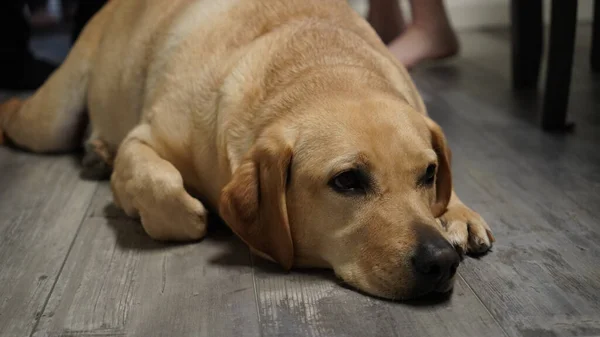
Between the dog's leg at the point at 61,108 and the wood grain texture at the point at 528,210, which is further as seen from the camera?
the dog's leg at the point at 61,108

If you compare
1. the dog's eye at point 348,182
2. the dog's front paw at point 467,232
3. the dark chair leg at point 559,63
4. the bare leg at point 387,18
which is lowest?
the bare leg at point 387,18

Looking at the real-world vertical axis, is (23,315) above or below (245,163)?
below

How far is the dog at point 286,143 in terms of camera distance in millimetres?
1598

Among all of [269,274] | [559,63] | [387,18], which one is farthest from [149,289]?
[387,18]

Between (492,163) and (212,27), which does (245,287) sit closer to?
(212,27)

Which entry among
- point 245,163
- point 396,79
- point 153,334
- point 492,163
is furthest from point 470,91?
point 153,334

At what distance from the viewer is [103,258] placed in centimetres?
188

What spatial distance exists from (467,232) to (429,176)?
0.23 meters

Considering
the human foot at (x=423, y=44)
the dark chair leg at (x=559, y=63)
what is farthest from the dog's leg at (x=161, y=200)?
the human foot at (x=423, y=44)

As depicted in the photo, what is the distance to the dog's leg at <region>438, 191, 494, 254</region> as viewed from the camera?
1.81 meters

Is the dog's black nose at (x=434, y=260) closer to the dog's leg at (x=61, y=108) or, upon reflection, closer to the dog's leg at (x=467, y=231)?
the dog's leg at (x=467, y=231)

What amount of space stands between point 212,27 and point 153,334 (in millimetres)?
1083

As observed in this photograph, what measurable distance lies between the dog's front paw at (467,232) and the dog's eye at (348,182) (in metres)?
0.33

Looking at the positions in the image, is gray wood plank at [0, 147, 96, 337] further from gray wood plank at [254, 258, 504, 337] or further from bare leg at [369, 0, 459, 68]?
bare leg at [369, 0, 459, 68]
